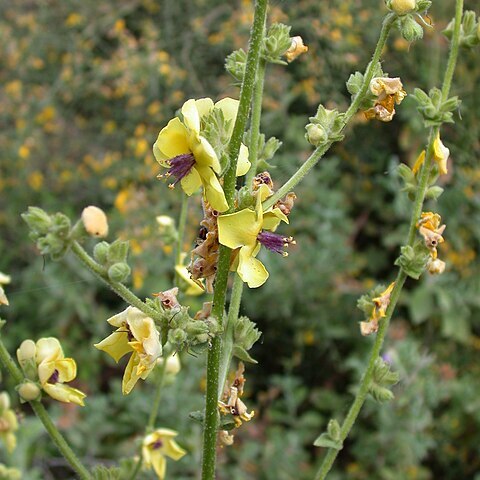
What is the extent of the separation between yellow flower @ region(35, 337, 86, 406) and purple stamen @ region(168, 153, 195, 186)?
34 centimetres

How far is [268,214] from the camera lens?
91 centimetres

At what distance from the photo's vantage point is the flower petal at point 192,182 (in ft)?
2.99

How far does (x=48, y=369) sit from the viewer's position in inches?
41.4

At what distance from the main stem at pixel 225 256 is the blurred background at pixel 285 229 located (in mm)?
1530

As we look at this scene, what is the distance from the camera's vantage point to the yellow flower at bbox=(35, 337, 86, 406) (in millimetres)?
1045

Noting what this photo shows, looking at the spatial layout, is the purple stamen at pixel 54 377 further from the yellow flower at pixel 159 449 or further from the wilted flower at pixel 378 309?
the wilted flower at pixel 378 309

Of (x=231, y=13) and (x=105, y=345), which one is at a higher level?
(x=105, y=345)

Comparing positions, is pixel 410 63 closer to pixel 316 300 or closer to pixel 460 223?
pixel 460 223

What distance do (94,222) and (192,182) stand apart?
0.13 meters

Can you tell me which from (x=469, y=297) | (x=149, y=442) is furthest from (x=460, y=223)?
(x=149, y=442)

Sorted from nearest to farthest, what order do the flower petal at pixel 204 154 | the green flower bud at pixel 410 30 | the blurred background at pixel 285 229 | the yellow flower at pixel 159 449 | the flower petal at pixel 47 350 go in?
the flower petal at pixel 204 154 < the green flower bud at pixel 410 30 < the flower petal at pixel 47 350 < the yellow flower at pixel 159 449 < the blurred background at pixel 285 229

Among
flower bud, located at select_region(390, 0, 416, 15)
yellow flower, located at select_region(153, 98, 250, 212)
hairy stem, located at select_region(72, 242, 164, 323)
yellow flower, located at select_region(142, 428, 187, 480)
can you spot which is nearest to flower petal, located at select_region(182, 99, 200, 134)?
yellow flower, located at select_region(153, 98, 250, 212)

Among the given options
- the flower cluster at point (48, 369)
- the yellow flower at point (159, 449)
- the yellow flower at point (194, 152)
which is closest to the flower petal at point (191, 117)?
the yellow flower at point (194, 152)

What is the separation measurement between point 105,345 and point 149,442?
16.9 inches
